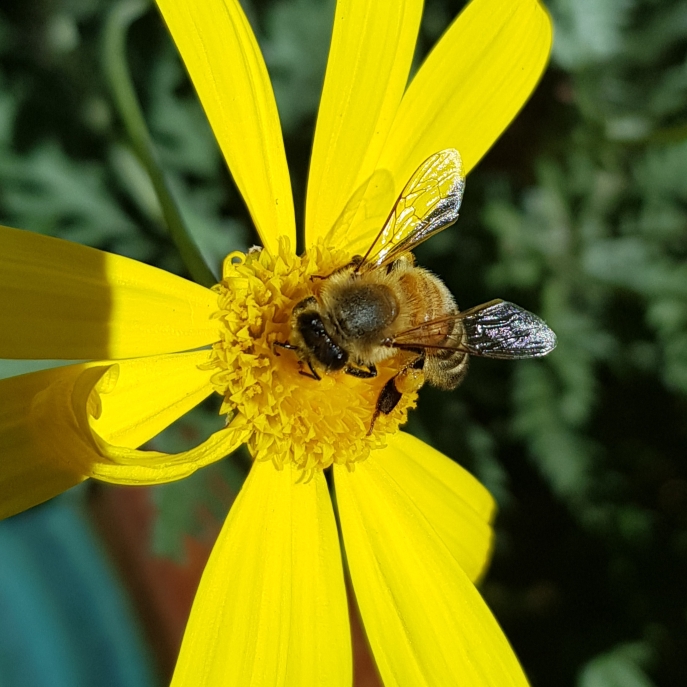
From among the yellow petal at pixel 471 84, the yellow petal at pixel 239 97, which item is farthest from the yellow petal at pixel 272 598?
the yellow petal at pixel 471 84

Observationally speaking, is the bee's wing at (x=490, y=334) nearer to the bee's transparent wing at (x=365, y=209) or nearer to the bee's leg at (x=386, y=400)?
the bee's leg at (x=386, y=400)

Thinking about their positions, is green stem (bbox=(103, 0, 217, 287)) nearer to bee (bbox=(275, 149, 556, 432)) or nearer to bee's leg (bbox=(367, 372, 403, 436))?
bee (bbox=(275, 149, 556, 432))

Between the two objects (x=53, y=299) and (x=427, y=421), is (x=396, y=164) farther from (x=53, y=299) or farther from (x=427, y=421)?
(x=427, y=421)

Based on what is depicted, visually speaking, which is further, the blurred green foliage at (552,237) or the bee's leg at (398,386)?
the blurred green foliage at (552,237)

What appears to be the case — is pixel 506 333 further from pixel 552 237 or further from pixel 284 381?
pixel 552 237

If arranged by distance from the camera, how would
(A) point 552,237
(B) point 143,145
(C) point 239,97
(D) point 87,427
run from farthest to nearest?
1. (A) point 552,237
2. (B) point 143,145
3. (C) point 239,97
4. (D) point 87,427

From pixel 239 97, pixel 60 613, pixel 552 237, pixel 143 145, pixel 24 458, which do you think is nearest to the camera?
pixel 24 458

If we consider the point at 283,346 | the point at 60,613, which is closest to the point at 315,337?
the point at 283,346
